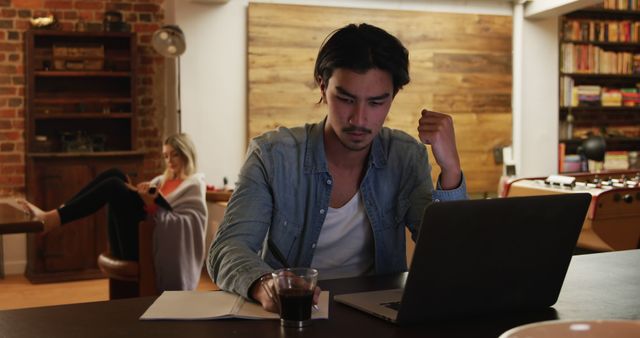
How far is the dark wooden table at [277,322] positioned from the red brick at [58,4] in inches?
216

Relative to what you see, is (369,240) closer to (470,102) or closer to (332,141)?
(332,141)

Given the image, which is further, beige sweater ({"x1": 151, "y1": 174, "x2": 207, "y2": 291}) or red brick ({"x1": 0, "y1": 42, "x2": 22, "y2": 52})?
red brick ({"x1": 0, "y1": 42, "x2": 22, "y2": 52})

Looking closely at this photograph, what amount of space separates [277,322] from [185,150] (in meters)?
3.77

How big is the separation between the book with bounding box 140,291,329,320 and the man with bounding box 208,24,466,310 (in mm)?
293

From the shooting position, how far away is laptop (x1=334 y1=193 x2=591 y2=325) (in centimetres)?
136

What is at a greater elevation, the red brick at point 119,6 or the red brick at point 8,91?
the red brick at point 119,6

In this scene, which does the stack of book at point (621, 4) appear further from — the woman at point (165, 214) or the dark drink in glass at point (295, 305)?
the dark drink in glass at point (295, 305)

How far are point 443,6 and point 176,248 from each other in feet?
10.7

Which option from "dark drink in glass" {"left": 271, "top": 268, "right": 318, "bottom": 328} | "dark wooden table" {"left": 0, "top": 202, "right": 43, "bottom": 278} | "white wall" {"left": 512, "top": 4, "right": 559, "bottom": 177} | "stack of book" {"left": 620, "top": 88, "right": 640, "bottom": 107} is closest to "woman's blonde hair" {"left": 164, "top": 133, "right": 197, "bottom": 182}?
"dark wooden table" {"left": 0, "top": 202, "right": 43, "bottom": 278}

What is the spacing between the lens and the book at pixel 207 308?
4.79 ft

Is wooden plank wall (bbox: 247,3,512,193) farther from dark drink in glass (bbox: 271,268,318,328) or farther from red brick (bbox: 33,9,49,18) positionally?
dark drink in glass (bbox: 271,268,318,328)

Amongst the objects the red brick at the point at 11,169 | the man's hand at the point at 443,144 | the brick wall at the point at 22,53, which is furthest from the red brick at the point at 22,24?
the man's hand at the point at 443,144

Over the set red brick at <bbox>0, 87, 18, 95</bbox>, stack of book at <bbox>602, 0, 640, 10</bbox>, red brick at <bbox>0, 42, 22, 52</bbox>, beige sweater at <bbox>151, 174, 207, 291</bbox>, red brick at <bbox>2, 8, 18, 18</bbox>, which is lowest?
beige sweater at <bbox>151, 174, 207, 291</bbox>

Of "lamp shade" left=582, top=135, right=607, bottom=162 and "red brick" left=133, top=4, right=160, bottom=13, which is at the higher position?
"red brick" left=133, top=4, right=160, bottom=13
